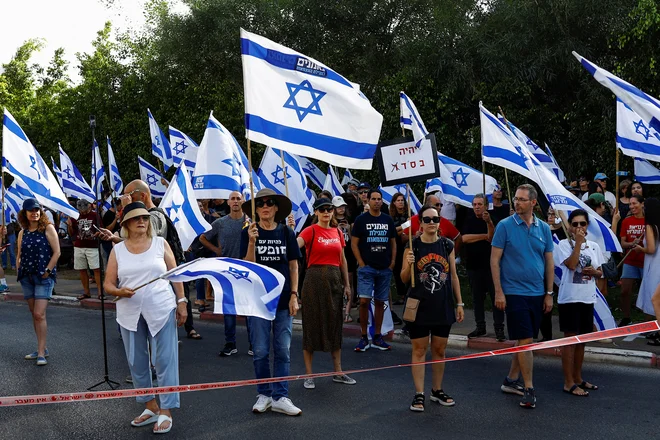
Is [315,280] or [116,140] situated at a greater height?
[116,140]

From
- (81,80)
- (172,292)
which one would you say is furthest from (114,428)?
(81,80)

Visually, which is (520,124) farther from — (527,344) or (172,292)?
(172,292)

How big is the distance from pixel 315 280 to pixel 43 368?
3350 millimetres

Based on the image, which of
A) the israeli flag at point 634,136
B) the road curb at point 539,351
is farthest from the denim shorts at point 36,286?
the israeli flag at point 634,136

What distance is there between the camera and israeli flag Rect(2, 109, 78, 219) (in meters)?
9.54

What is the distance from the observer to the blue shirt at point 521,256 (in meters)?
6.80

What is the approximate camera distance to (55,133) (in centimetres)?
3161

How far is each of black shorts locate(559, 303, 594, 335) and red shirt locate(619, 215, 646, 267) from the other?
3.11m

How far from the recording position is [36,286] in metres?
8.88

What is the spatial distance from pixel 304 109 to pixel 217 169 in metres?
4.31

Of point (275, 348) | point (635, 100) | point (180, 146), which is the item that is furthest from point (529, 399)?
point (180, 146)

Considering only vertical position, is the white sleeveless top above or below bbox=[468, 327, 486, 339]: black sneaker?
above

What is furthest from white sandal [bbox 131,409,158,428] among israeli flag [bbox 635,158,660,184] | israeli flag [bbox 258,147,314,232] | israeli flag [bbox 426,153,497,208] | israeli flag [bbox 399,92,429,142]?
israeli flag [bbox 635,158,660,184]

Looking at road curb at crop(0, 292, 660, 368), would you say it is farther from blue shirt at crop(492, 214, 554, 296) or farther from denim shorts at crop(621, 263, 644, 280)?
blue shirt at crop(492, 214, 554, 296)
